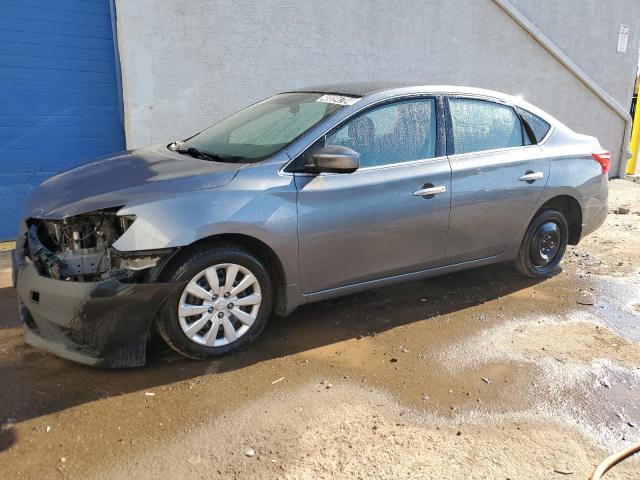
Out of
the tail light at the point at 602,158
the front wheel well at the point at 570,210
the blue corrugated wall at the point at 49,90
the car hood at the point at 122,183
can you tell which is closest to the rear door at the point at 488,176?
the front wheel well at the point at 570,210

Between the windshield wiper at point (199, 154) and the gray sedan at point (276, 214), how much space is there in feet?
0.08

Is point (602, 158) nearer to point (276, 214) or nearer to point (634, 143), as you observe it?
point (276, 214)

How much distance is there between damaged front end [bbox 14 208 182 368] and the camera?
307 centimetres

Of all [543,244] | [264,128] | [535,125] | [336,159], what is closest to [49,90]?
[264,128]

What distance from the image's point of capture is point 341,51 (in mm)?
7672

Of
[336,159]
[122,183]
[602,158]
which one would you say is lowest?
[602,158]

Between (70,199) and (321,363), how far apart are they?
70.9 inches

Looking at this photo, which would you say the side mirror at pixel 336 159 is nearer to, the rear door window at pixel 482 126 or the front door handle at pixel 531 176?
the rear door window at pixel 482 126

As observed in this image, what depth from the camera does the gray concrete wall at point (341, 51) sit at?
6496mm

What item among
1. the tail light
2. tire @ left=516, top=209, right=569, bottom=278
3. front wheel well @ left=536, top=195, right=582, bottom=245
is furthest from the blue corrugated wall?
the tail light

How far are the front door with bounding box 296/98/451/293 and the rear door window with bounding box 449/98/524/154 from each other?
0.65 feet

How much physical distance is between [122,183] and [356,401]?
72.7 inches

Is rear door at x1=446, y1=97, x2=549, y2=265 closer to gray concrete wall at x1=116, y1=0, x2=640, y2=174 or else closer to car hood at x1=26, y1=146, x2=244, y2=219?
car hood at x1=26, y1=146, x2=244, y2=219

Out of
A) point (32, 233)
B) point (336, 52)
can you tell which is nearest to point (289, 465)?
point (32, 233)
